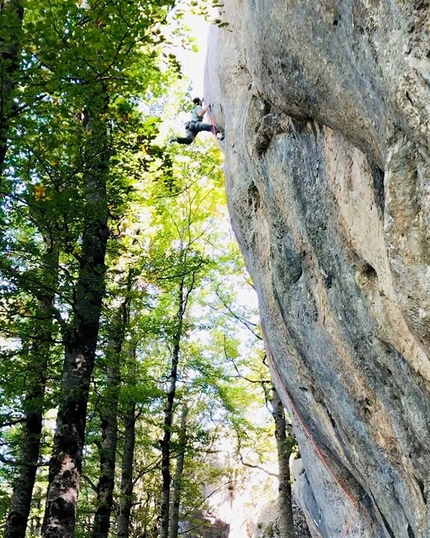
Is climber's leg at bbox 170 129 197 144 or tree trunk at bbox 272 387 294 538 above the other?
climber's leg at bbox 170 129 197 144

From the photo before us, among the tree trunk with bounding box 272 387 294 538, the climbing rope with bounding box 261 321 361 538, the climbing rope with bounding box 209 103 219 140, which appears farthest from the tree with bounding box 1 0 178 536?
the tree trunk with bounding box 272 387 294 538

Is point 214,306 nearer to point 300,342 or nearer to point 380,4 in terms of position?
point 300,342

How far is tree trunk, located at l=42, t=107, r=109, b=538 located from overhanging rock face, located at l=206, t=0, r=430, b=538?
229 cm

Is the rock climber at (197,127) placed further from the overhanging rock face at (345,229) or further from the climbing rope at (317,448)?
the climbing rope at (317,448)

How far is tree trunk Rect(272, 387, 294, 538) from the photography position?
11867 mm

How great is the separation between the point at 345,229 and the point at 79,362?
4.80 metres

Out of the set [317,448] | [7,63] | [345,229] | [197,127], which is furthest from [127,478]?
[7,63]

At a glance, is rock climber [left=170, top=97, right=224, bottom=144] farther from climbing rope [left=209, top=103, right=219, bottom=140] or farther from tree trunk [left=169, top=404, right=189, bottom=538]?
tree trunk [left=169, top=404, right=189, bottom=538]

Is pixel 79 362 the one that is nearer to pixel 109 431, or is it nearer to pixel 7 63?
pixel 109 431

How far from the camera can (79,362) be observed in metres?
7.68

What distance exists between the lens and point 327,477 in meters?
7.82

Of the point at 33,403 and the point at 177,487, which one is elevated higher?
the point at 33,403

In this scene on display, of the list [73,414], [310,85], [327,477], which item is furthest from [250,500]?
[310,85]

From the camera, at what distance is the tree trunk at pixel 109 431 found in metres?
9.10
